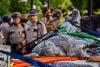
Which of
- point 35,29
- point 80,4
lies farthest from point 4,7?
point 35,29

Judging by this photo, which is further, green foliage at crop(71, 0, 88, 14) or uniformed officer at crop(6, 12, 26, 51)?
green foliage at crop(71, 0, 88, 14)

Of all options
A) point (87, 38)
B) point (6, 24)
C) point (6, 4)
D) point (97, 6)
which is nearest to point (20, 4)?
point (6, 4)

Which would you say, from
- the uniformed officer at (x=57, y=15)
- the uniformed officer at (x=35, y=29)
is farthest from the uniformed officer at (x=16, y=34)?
the uniformed officer at (x=57, y=15)

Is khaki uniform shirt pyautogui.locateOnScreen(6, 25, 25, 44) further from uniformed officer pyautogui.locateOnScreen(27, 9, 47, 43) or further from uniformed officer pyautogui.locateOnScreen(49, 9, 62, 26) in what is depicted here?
uniformed officer pyautogui.locateOnScreen(49, 9, 62, 26)

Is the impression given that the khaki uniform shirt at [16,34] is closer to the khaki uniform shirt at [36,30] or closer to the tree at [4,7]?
the khaki uniform shirt at [36,30]

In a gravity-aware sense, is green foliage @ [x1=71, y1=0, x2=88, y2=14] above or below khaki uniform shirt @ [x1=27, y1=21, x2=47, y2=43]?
above

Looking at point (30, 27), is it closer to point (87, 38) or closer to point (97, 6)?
point (87, 38)

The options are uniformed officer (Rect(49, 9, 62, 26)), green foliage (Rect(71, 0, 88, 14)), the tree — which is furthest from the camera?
green foliage (Rect(71, 0, 88, 14))

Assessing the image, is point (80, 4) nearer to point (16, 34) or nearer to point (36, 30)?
point (36, 30)

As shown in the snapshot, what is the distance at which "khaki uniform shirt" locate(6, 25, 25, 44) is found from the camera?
36.9 ft

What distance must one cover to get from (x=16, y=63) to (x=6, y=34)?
4.78m

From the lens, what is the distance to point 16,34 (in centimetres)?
1129

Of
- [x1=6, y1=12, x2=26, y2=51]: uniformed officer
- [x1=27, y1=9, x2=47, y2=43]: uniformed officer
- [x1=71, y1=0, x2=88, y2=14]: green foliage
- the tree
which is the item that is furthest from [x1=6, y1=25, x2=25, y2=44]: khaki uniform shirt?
[x1=71, y1=0, x2=88, y2=14]: green foliage

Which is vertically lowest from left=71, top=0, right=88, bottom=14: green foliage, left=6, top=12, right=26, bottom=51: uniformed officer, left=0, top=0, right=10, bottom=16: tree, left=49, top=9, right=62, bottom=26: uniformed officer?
left=6, top=12, right=26, bottom=51: uniformed officer
